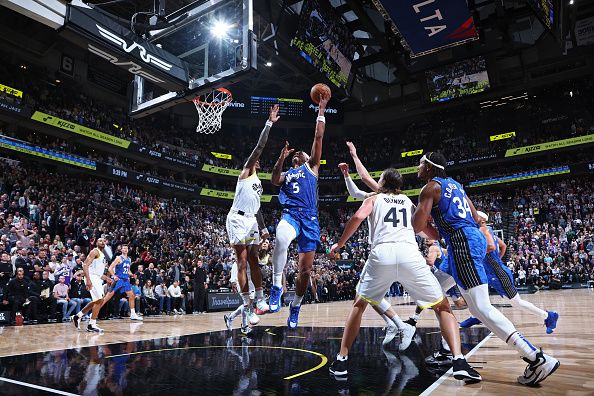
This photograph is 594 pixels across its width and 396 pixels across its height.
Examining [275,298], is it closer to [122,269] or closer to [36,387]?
[36,387]

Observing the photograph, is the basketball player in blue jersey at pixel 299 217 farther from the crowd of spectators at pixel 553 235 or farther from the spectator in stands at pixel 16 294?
the crowd of spectators at pixel 553 235

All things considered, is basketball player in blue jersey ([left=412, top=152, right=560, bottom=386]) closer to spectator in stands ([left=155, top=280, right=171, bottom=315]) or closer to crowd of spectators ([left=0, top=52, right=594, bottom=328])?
crowd of spectators ([left=0, top=52, right=594, bottom=328])

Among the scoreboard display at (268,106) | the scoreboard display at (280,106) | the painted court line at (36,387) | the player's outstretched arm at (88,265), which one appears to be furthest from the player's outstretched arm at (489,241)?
the scoreboard display at (280,106)

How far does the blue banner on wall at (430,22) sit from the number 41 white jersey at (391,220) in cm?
1109

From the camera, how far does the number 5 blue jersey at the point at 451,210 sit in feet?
11.6

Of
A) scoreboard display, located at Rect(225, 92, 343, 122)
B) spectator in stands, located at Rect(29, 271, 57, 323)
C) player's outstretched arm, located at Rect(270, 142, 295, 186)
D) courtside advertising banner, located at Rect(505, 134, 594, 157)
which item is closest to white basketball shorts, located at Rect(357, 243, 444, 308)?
player's outstretched arm, located at Rect(270, 142, 295, 186)

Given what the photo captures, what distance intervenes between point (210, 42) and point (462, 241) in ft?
20.0

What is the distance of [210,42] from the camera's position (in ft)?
25.2

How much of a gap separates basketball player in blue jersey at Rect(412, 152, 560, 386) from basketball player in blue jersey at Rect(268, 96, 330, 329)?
1833mm

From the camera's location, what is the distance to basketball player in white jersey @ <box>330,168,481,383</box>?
3314mm

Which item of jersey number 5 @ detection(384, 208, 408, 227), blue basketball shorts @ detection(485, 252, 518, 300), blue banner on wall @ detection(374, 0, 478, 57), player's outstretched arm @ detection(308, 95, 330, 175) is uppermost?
blue banner on wall @ detection(374, 0, 478, 57)

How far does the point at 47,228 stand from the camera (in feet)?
48.9

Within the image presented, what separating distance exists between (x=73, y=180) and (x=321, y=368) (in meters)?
20.3

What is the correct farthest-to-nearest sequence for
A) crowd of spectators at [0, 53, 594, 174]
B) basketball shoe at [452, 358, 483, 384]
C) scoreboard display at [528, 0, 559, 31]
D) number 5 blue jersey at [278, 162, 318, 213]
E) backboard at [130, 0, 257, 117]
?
crowd of spectators at [0, 53, 594, 174] < scoreboard display at [528, 0, 559, 31] < backboard at [130, 0, 257, 117] < number 5 blue jersey at [278, 162, 318, 213] < basketball shoe at [452, 358, 483, 384]
